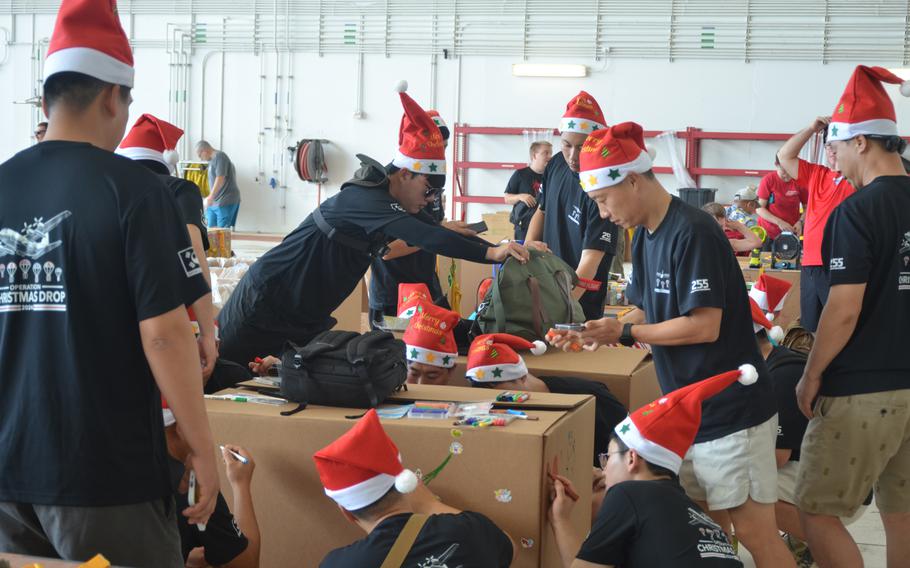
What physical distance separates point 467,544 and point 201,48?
580 inches

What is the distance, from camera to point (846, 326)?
2.79 m

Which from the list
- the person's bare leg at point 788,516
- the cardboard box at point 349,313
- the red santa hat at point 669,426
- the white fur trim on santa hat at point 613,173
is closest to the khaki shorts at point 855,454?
the person's bare leg at point 788,516

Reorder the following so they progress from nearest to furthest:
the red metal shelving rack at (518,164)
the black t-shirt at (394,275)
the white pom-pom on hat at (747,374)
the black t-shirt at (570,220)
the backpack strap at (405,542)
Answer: the backpack strap at (405,542) → the white pom-pom on hat at (747,374) → the black t-shirt at (570,220) → the black t-shirt at (394,275) → the red metal shelving rack at (518,164)

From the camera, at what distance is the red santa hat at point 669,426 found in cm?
242

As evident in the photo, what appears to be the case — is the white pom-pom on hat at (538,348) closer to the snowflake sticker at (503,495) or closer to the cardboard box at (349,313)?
the snowflake sticker at (503,495)

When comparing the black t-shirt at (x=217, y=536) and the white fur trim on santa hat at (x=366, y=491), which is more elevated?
the white fur trim on santa hat at (x=366, y=491)

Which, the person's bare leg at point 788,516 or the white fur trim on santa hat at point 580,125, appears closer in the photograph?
the person's bare leg at point 788,516

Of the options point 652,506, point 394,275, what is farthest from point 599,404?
point 394,275

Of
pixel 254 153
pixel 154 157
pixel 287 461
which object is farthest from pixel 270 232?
pixel 287 461

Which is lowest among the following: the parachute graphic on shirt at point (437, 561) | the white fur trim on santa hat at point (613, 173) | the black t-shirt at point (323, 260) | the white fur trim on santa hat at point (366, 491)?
the parachute graphic on shirt at point (437, 561)

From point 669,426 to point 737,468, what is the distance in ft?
1.18

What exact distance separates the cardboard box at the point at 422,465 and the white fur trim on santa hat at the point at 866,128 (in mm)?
1163

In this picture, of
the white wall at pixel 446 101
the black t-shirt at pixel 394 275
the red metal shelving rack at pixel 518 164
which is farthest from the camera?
the white wall at pixel 446 101

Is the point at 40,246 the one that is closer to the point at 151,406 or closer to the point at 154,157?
the point at 151,406
